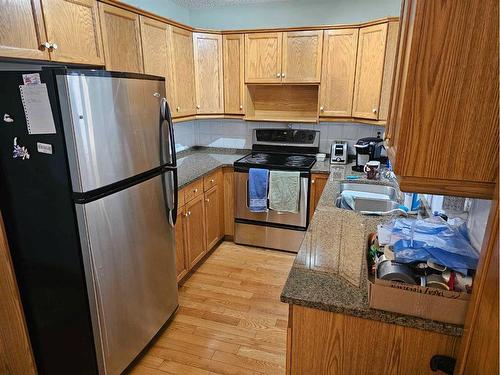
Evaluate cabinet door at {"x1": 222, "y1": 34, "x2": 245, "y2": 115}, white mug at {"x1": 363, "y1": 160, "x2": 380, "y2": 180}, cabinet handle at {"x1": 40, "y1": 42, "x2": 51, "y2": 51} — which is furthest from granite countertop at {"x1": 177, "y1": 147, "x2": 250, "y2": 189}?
white mug at {"x1": 363, "y1": 160, "x2": 380, "y2": 180}

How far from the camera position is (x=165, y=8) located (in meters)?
3.15

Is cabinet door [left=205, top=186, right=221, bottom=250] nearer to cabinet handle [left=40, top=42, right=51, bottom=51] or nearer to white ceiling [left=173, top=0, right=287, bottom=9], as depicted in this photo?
cabinet handle [left=40, top=42, right=51, bottom=51]

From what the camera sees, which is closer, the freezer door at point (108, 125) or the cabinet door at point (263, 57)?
the freezer door at point (108, 125)

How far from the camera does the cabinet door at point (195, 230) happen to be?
8.99 feet

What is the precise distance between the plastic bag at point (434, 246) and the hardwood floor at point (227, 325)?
1.26m

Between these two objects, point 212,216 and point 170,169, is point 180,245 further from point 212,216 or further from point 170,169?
point 170,169

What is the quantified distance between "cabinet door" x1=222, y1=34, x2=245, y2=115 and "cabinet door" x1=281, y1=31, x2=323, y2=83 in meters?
0.44

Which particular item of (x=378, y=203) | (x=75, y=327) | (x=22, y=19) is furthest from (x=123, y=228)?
(x=378, y=203)

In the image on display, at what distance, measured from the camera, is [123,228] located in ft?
5.48

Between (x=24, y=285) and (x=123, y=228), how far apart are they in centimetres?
58

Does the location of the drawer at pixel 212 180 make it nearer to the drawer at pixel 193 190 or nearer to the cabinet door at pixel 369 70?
the drawer at pixel 193 190

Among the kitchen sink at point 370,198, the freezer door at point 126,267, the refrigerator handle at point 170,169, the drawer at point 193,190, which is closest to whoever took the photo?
the freezer door at point 126,267

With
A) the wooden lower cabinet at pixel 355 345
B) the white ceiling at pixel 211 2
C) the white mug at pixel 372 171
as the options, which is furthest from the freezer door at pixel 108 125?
the white ceiling at pixel 211 2

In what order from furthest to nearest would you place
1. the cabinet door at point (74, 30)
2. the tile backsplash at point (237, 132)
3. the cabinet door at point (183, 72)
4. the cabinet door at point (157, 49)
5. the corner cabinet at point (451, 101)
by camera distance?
the tile backsplash at point (237, 132), the cabinet door at point (183, 72), the cabinet door at point (157, 49), the cabinet door at point (74, 30), the corner cabinet at point (451, 101)
